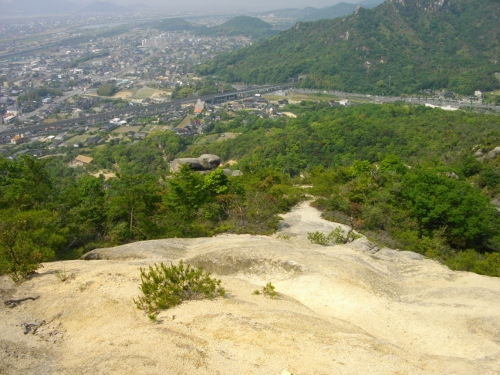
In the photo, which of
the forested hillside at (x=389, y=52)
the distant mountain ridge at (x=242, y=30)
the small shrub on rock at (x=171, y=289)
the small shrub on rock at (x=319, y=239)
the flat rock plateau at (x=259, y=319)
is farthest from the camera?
the distant mountain ridge at (x=242, y=30)

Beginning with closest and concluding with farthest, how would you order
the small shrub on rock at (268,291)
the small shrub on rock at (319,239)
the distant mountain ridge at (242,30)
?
1. the small shrub on rock at (268,291)
2. the small shrub on rock at (319,239)
3. the distant mountain ridge at (242,30)

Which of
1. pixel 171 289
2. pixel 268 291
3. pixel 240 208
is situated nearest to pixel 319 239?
pixel 240 208

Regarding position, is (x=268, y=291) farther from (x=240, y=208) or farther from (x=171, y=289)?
(x=240, y=208)

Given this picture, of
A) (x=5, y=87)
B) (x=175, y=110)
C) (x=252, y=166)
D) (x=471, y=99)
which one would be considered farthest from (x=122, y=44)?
(x=252, y=166)

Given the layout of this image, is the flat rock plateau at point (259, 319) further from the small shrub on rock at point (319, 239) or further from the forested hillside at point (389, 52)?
the forested hillside at point (389, 52)

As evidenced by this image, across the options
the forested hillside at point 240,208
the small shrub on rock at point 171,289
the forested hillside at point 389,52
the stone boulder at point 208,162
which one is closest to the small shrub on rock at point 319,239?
the forested hillside at point 240,208

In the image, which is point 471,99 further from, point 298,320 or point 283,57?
point 298,320
